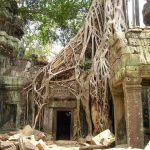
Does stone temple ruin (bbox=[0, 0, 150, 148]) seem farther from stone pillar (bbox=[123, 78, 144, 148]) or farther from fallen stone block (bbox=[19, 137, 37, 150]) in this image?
fallen stone block (bbox=[19, 137, 37, 150])

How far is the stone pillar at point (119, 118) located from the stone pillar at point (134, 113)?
1190 millimetres

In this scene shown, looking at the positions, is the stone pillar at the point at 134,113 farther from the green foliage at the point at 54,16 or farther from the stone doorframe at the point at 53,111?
the green foliage at the point at 54,16

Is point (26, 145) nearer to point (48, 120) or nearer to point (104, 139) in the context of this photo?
point (104, 139)

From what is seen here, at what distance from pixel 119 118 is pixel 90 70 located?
14.6 feet

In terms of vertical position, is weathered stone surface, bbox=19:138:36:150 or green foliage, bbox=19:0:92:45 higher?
green foliage, bbox=19:0:92:45

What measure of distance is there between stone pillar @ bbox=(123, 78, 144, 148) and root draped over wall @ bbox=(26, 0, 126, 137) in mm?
4316

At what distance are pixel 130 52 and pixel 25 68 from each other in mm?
8817

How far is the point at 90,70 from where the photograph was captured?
11906 mm

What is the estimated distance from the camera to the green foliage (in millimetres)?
18688

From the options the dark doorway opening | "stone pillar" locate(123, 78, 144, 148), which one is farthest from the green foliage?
"stone pillar" locate(123, 78, 144, 148)

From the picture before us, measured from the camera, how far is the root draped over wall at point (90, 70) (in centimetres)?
1106

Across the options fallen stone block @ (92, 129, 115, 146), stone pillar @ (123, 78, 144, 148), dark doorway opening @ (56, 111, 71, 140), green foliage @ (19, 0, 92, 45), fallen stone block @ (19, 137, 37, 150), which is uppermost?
green foliage @ (19, 0, 92, 45)

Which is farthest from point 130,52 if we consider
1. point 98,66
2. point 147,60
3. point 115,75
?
point 98,66

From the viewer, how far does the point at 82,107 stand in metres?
12.1
